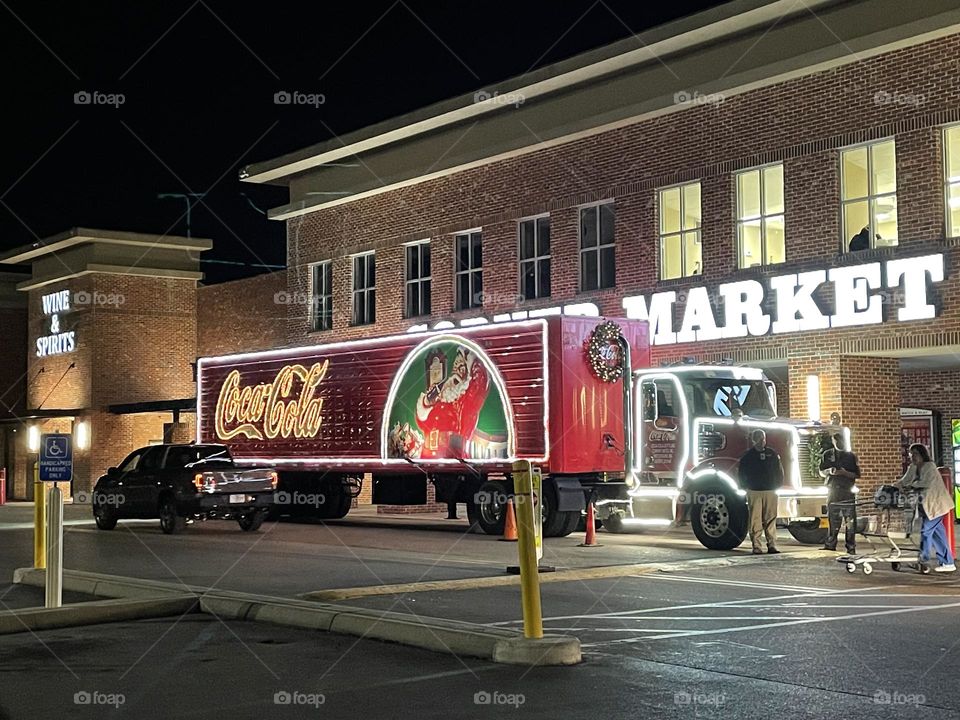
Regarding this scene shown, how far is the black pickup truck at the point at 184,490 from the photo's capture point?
24.2 meters

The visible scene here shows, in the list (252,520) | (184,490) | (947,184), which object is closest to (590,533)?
(252,520)

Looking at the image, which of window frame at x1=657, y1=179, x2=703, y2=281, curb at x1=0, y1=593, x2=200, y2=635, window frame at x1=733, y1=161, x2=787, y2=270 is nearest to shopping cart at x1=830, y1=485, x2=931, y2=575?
window frame at x1=733, y1=161, x2=787, y2=270

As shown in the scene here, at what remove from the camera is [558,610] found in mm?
12414

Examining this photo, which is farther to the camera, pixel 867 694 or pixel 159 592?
pixel 159 592

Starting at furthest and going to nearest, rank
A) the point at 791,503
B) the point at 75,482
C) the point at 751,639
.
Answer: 1. the point at 75,482
2. the point at 791,503
3. the point at 751,639

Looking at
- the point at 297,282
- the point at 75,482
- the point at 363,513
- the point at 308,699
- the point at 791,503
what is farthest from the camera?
the point at 75,482

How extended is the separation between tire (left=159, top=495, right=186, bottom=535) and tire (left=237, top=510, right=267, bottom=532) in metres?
1.28

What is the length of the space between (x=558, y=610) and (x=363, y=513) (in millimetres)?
21913

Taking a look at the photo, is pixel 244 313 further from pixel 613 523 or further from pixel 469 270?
pixel 613 523

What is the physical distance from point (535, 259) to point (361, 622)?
2001 centimetres

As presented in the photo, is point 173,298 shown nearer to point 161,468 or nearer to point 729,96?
point 161,468

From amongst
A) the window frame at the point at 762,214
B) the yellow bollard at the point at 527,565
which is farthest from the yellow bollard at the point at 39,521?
the window frame at the point at 762,214

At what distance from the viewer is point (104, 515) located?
26.1m

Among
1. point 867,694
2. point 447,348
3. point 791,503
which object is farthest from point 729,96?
point 867,694
